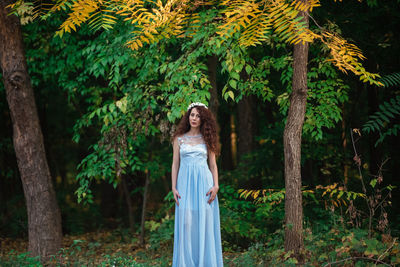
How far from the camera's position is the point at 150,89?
6473mm

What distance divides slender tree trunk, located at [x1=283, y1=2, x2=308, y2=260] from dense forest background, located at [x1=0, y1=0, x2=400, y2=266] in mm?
278

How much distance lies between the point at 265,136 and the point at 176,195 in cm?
416

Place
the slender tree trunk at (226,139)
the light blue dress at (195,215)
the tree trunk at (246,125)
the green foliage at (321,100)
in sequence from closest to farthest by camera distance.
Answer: the light blue dress at (195,215) → the green foliage at (321,100) → the tree trunk at (246,125) → the slender tree trunk at (226,139)

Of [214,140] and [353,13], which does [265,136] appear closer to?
[353,13]

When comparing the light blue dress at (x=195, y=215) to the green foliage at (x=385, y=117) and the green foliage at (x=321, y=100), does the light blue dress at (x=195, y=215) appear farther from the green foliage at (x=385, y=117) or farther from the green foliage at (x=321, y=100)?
the green foliage at (x=385, y=117)

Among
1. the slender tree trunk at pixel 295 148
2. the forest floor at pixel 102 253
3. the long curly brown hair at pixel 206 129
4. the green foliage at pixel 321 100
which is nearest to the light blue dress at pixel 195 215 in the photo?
the long curly brown hair at pixel 206 129

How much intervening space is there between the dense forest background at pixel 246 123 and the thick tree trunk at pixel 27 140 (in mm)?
553

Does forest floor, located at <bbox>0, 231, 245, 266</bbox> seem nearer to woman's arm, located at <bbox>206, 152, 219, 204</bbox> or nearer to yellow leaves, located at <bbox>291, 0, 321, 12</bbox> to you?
woman's arm, located at <bbox>206, 152, 219, 204</bbox>

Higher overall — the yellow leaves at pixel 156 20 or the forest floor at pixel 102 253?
the yellow leaves at pixel 156 20

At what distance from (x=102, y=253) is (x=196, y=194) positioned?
153 inches

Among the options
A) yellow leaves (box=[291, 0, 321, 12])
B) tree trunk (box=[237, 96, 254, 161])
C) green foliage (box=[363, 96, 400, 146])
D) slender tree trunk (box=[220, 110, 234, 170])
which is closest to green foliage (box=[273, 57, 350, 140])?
green foliage (box=[363, 96, 400, 146])

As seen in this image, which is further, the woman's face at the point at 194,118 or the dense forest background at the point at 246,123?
the dense forest background at the point at 246,123

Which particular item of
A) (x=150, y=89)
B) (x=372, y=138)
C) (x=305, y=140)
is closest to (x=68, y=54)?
(x=150, y=89)

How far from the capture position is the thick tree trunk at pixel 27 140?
6457 millimetres
